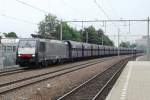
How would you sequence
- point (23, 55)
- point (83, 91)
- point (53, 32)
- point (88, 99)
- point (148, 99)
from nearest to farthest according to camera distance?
point (148, 99)
point (88, 99)
point (83, 91)
point (23, 55)
point (53, 32)

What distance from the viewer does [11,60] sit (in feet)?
125

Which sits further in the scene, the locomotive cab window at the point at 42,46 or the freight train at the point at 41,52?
the locomotive cab window at the point at 42,46

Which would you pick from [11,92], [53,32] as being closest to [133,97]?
[11,92]

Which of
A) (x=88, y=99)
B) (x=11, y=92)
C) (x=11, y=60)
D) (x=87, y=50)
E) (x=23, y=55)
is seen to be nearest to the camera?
(x=88, y=99)

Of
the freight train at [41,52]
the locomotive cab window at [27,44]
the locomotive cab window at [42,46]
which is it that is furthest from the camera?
the locomotive cab window at [42,46]

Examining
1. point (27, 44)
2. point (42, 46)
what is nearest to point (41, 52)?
point (42, 46)

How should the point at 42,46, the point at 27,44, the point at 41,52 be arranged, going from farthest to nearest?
the point at 42,46 → the point at 41,52 → the point at 27,44

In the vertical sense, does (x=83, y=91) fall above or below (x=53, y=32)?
below

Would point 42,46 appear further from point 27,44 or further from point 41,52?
Answer: point 27,44

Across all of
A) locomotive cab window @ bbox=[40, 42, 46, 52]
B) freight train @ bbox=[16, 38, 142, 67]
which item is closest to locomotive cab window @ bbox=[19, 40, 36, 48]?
freight train @ bbox=[16, 38, 142, 67]

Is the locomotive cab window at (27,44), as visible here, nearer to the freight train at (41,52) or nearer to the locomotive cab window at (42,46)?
the freight train at (41,52)

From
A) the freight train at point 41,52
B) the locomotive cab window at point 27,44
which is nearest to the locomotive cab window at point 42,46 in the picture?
the freight train at point 41,52

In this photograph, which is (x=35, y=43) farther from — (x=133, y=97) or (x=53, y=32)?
(x=53, y=32)

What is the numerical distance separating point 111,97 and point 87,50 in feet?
164
